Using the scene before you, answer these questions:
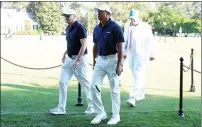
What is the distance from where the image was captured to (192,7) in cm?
1923

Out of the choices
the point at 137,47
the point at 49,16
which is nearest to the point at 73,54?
the point at 137,47

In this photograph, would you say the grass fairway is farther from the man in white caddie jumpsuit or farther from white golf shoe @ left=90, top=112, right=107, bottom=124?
the man in white caddie jumpsuit

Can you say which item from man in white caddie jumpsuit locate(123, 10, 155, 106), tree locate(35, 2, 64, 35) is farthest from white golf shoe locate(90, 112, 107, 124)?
tree locate(35, 2, 64, 35)

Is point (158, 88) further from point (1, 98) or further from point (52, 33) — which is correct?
point (52, 33)

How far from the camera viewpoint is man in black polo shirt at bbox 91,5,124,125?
518 cm

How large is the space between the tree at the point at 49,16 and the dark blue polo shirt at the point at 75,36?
10.7 m

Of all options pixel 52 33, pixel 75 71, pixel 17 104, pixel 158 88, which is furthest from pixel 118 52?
pixel 52 33

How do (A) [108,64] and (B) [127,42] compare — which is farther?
(B) [127,42]

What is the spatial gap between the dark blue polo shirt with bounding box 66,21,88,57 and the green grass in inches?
39.7

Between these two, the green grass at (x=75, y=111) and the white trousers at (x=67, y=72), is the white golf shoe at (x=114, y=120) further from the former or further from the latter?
the white trousers at (x=67, y=72)

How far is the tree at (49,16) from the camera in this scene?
1731cm

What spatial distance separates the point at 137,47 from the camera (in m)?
7.29

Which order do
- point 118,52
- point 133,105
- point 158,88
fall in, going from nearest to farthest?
point 118,52
point 133,105
point 158,88

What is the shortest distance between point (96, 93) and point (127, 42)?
2.10 metres
